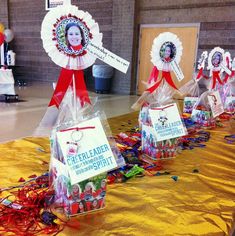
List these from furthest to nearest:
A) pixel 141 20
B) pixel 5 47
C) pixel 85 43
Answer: pixel 5 47
pixel 141 20
pixel 85 43

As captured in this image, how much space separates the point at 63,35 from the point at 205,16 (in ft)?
19.4

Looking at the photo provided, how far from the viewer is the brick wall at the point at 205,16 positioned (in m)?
6.09

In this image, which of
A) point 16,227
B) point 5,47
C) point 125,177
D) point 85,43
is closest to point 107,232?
point 16,227

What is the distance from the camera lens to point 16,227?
37.5 inches

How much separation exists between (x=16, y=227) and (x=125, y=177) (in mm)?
587

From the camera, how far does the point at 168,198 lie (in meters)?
A: 1.20

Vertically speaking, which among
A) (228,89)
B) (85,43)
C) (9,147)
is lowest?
(9,147)

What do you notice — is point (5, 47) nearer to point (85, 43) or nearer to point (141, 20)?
point (141, 20)

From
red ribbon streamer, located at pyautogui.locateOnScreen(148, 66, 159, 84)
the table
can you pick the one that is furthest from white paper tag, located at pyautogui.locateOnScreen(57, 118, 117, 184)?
the table

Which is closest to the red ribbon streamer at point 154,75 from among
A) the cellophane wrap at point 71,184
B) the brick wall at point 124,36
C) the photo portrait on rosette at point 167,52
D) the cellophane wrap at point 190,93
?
the photo portrait on rosette at point 167,52

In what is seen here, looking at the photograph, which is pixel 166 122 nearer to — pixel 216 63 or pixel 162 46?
pixel 162 46

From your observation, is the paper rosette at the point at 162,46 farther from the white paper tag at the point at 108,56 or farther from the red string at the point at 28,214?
the red string at the point at 28,214

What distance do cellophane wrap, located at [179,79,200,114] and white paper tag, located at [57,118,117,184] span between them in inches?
86.5

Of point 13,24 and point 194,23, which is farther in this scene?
point 13,24
